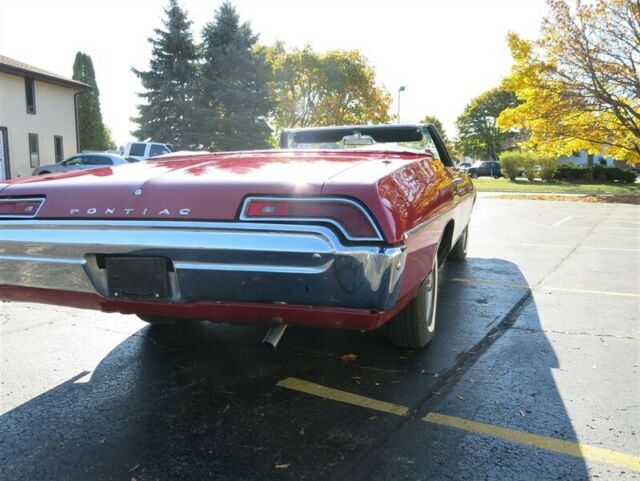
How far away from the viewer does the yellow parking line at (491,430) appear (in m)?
2.16

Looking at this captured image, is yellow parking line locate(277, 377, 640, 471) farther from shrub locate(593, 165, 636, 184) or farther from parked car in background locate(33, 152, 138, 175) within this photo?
shrub locate(593, 165, 636, 184)

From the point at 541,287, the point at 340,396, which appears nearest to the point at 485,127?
the point at 541,287

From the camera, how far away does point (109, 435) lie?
238 centimetres

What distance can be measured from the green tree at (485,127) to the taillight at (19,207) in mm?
67658

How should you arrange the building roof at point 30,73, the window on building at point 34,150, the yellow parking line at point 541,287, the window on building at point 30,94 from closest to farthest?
the yellow parking line at point 541,287, the building roof at point 30,73, the window on building at point 30,94, the window on building at point 34,150

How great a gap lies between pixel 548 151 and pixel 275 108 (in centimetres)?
1656

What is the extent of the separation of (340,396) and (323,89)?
34.8m

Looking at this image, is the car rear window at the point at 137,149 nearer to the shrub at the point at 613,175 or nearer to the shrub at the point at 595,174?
the shrub at the point at 595,174

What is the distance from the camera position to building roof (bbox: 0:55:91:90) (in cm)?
2322

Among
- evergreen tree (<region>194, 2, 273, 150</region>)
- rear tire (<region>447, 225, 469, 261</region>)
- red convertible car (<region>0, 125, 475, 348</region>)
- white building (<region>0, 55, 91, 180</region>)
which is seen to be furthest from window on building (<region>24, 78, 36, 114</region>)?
red convertible car (<region>0, 125, 475, 348</region>)

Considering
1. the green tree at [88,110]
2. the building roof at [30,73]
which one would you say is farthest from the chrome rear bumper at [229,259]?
the green tree at [88,110]

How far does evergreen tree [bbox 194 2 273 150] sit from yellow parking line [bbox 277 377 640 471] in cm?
2917

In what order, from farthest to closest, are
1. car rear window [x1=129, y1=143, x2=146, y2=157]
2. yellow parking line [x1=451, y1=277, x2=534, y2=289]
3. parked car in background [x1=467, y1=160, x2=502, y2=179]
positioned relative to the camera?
parked car in background [x1=467, y1=160, x2=502, y2=179] < car rear window [x1=129, y1=143, x2=146, y2=157] < yellow parking line [x1=451, y1=277, x2=534, y2=289]

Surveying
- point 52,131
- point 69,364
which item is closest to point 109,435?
point 69,364
